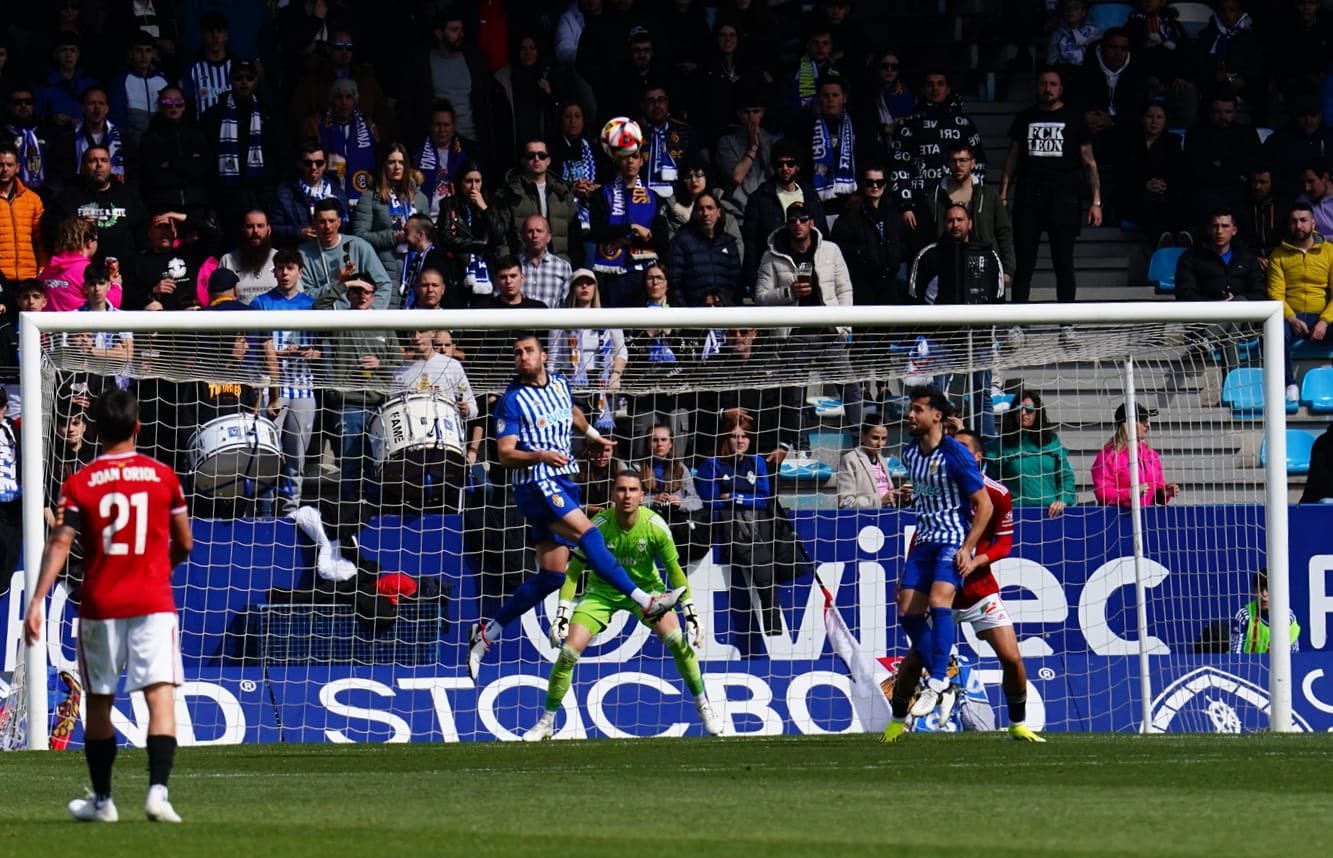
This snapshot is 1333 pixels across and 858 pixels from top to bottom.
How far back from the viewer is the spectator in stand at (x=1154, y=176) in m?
19.2

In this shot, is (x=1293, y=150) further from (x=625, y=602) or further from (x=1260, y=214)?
(x=625, y=602)

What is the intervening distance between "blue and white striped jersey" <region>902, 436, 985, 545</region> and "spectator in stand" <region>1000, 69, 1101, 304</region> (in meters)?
6.40

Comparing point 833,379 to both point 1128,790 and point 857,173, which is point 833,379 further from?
point 1128,790

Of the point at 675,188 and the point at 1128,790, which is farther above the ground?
the point at 675,188

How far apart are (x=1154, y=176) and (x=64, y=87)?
9.49 meters

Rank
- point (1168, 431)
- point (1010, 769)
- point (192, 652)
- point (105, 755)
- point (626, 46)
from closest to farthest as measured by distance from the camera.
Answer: point (105, 755)
point (1010, 769)
point (192, 652)
point (1168, 431)
point (626, 46)

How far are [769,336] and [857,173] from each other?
4.22 metres

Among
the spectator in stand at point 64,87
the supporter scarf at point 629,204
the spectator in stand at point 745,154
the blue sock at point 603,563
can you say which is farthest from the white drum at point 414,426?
the spectator in stand at point 64,87

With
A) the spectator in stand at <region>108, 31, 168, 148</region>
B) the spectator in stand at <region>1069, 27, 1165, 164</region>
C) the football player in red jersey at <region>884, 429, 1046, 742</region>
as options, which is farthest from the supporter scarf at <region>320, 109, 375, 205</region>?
the football player in red jersey at <region>884, 429, 1046, 742</region>

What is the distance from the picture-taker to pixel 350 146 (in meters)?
17.5

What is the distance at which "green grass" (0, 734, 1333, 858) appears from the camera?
711 cm

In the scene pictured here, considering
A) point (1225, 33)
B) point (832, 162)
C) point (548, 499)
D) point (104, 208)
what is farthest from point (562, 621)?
point (1225, 33)

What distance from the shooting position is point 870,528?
1441 cm

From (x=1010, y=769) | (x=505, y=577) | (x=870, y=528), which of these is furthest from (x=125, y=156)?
(x=1010, y=769)
